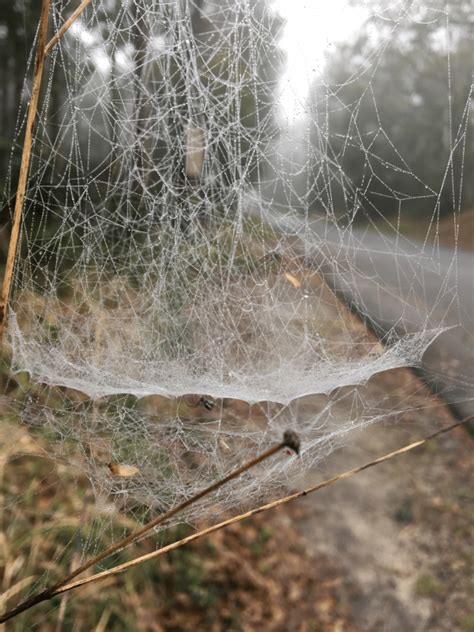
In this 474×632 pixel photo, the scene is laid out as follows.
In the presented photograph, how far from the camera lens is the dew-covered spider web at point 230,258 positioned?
3.51ft

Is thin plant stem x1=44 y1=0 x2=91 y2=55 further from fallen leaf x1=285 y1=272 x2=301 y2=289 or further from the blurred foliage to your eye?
fallen leaf x1=285 y1=272 x2=301 y2=289

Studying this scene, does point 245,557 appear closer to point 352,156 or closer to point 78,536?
point 78,536

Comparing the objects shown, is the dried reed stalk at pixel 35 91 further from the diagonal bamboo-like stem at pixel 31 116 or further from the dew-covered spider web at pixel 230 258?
the dew-covered spider web at pixel 230 258

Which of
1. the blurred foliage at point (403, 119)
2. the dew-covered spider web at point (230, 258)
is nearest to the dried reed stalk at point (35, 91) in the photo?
the dew-covered spider web at point (230, 258)

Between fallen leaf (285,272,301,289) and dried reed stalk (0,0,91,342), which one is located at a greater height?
dried reed stalk (0,0,91,342)

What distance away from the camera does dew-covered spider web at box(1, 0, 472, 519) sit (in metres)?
1.07

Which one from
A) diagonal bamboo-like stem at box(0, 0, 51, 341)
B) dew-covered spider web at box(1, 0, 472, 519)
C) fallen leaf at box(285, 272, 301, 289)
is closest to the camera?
diagonal bamboo-like stem at box(0, 0, 51, 341)

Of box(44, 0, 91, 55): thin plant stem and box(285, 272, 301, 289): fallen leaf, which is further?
box(285, 272, 301, 289): fallen leaf

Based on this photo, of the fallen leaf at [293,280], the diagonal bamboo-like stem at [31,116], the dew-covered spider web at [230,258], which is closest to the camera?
the diagonal bamboo-like stem at [31,116]

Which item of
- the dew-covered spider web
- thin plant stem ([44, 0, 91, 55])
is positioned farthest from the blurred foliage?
thin plant stem ([44, 0, 91, 55])

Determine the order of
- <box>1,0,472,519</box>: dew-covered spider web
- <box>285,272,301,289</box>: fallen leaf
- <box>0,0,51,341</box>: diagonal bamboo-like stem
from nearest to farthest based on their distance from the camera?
<box>0,0,51,341</box>: diagonal bamboo-like stem, <box>1,0,472,519</box>: dew-covered spider web, <box>285,272,301,289</box>: fallen leaf

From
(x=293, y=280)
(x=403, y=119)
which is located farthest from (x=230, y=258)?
(x=403, y=119)

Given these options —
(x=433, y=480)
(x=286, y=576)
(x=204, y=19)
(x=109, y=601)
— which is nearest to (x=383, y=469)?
(x=433, y=480)

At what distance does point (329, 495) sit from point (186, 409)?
1.49 metres
